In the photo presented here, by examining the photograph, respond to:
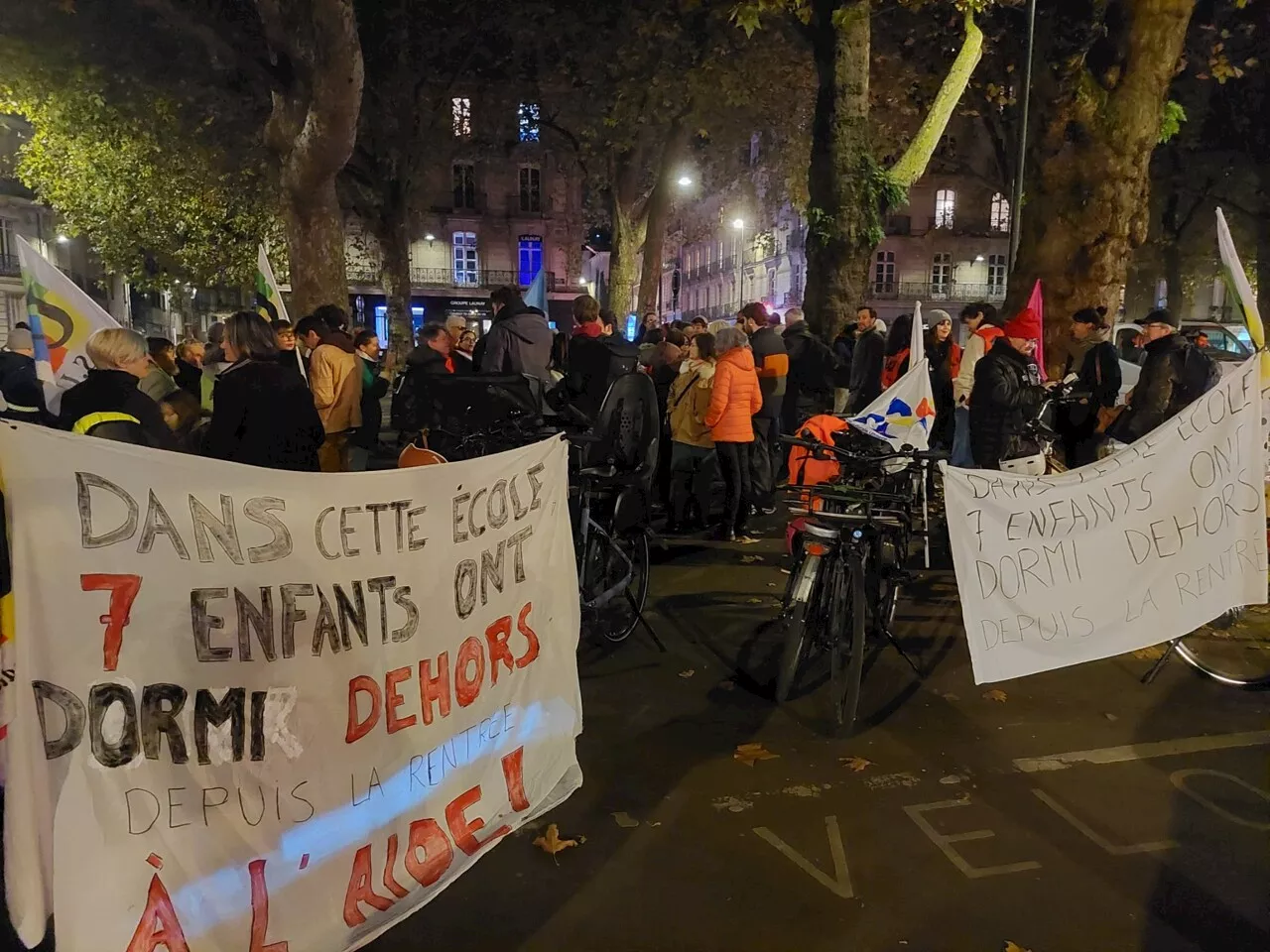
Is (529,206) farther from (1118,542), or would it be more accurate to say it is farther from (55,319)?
(1118,542)

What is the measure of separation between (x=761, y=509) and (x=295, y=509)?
25.1 feet

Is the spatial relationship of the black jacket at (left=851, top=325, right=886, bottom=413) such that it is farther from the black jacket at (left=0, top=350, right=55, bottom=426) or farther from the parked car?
the black jacket at (left=0, top=350, right=55, bottom=426)

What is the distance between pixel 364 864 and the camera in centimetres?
269

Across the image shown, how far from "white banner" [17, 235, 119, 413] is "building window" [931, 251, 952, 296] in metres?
55.2

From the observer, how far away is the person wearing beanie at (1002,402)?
6.34 m

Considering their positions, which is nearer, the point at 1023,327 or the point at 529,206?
the point at 1023,327

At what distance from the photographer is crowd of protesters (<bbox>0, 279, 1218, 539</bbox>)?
15.8ft

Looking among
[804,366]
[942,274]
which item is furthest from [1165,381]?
[942,274]

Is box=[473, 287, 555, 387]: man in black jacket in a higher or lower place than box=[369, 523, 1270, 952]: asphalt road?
higher

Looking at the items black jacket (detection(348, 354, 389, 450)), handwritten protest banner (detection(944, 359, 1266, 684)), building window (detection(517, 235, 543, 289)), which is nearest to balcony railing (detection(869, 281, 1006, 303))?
building window (detection(517, 235, 543, 289))

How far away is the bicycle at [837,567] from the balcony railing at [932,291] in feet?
174

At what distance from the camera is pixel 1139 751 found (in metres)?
4.48

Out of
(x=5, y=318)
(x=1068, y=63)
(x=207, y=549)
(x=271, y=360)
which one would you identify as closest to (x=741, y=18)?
(x=1068, y=63)

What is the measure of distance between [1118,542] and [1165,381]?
2440mm
